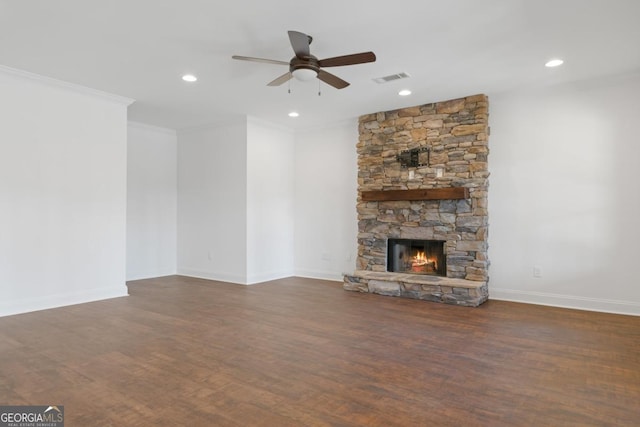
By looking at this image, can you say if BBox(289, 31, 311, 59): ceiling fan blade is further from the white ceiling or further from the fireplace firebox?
the fireplace firebox

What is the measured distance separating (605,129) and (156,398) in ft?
18.3

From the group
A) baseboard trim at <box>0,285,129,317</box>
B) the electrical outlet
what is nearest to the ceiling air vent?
the electrical outlet

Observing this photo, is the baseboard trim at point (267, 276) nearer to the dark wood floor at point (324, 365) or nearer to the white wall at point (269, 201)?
the white wall at point (269, 201)

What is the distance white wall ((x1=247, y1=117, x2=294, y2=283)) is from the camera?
6.75m

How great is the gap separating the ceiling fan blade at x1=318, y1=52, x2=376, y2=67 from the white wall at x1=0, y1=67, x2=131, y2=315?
3573 millimetres

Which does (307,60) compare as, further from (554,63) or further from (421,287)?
(421,287)

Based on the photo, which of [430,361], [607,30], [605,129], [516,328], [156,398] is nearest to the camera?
[156,398]

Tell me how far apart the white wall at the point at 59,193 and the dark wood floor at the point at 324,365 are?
1.70 ft

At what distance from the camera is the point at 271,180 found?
7.17m

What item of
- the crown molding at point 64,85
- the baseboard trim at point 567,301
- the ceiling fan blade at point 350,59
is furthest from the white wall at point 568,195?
the crown molding at point 64,85

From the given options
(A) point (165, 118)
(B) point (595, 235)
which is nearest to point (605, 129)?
(B) point (595, 235)

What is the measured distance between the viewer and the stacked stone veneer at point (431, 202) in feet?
17.5

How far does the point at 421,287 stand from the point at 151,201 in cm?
523

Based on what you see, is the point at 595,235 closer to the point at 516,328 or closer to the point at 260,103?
the point at 516,328
